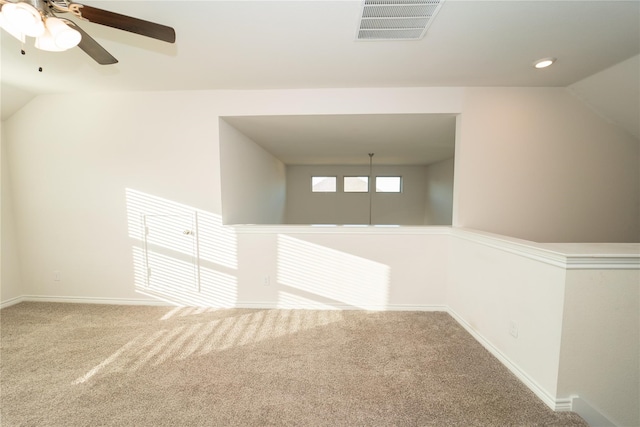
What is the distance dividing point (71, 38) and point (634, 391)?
146 inches

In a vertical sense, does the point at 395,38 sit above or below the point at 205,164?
above

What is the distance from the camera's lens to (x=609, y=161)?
103 inches

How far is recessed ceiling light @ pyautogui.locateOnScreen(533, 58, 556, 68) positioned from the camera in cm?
200

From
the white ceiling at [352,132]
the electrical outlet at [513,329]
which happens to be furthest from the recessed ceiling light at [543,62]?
the electrical outlet at [513,329]

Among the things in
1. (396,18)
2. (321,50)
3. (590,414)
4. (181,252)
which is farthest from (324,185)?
(590,414)

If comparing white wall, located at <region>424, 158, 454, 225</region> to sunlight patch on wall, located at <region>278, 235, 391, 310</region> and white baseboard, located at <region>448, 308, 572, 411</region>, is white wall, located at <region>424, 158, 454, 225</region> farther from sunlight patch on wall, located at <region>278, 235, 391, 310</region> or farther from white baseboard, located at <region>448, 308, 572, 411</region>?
white baseboard, located at <region>448, 308, 572, 411</region>

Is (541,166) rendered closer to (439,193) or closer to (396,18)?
(396,18)

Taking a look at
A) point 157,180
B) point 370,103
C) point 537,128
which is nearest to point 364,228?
point 370,103

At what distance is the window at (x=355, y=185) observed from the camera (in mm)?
7551

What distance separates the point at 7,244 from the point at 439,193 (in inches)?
313

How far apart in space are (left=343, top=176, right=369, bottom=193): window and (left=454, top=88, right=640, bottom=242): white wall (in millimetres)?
4914

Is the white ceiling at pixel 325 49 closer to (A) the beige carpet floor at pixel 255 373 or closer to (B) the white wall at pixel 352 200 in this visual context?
(A) the beige carpet floor at pixel 255 373

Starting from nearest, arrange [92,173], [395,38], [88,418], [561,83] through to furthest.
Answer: [88,418] < [395,38] < [561,83] < [92,173]

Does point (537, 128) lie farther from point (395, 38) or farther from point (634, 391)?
point (634, 391)
